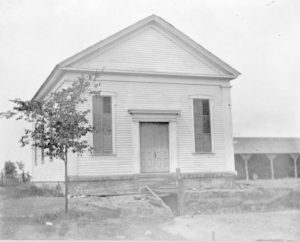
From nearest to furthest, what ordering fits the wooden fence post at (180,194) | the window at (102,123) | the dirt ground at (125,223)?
1. the dirt ground at (125,223)
2. the wooden fence post at (180,194)
3. the window at (102,123)

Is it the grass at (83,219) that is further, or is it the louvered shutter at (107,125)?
the louvered shutter at (107,125)

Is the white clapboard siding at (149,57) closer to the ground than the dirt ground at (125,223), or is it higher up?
higher up

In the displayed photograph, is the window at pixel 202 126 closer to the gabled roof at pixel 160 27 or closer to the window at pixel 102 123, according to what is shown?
the gabled roof at pixel 160 27

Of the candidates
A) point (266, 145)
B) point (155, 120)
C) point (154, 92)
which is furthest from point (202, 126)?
point (266, 145)

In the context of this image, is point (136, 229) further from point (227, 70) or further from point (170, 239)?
point (227, 70)

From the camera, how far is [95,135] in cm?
1748

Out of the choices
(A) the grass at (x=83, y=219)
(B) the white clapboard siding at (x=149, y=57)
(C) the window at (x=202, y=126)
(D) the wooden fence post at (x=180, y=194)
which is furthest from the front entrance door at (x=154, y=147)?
(A) the grass at (x=83, y=219)

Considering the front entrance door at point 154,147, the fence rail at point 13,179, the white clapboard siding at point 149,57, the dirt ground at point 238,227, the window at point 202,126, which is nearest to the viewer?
the dirt ground at point 238,227

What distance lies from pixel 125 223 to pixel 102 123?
5.95 m

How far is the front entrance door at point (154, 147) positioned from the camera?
1827cm

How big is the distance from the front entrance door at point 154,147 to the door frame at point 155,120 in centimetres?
21

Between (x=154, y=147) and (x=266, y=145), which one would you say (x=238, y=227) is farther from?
(x=266, y=145)

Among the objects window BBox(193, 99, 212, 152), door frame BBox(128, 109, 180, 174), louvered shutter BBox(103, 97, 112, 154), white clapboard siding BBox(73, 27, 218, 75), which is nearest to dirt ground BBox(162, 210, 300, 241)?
door frame BBox(128, 109, 180, 174)

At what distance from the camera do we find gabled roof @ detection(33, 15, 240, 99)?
675 inches
